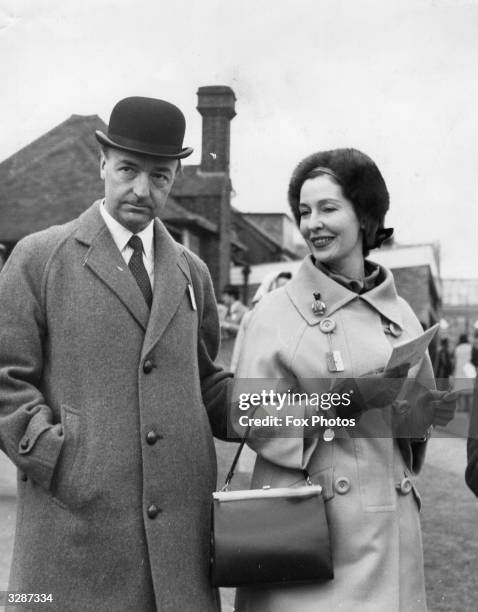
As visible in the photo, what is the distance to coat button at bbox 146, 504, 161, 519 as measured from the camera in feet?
7.62

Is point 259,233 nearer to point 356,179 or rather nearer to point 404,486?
point 356,179

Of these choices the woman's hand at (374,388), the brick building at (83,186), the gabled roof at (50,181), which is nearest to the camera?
the woman's hand at (374,388)

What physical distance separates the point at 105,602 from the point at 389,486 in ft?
3.02

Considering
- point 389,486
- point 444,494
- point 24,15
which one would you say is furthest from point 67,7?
point 444,494

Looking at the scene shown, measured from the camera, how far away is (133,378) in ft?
7.80

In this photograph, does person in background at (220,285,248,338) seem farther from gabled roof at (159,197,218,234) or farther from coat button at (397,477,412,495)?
coat button at (397,477,412,495)

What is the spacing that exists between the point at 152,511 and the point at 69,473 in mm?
274

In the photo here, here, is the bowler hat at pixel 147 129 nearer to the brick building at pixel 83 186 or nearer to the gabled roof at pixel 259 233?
the brick building at pixel 83 186

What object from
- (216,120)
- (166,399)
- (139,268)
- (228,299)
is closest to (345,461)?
(166,399)

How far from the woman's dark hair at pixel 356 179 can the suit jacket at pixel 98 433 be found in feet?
2.06

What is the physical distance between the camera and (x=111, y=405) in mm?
2330

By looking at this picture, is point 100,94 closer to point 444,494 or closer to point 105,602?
point 105,602

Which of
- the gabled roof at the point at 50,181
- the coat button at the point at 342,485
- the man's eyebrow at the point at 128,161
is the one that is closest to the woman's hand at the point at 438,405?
the coat button at the point at 342,485

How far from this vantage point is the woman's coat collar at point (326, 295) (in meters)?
2.56
